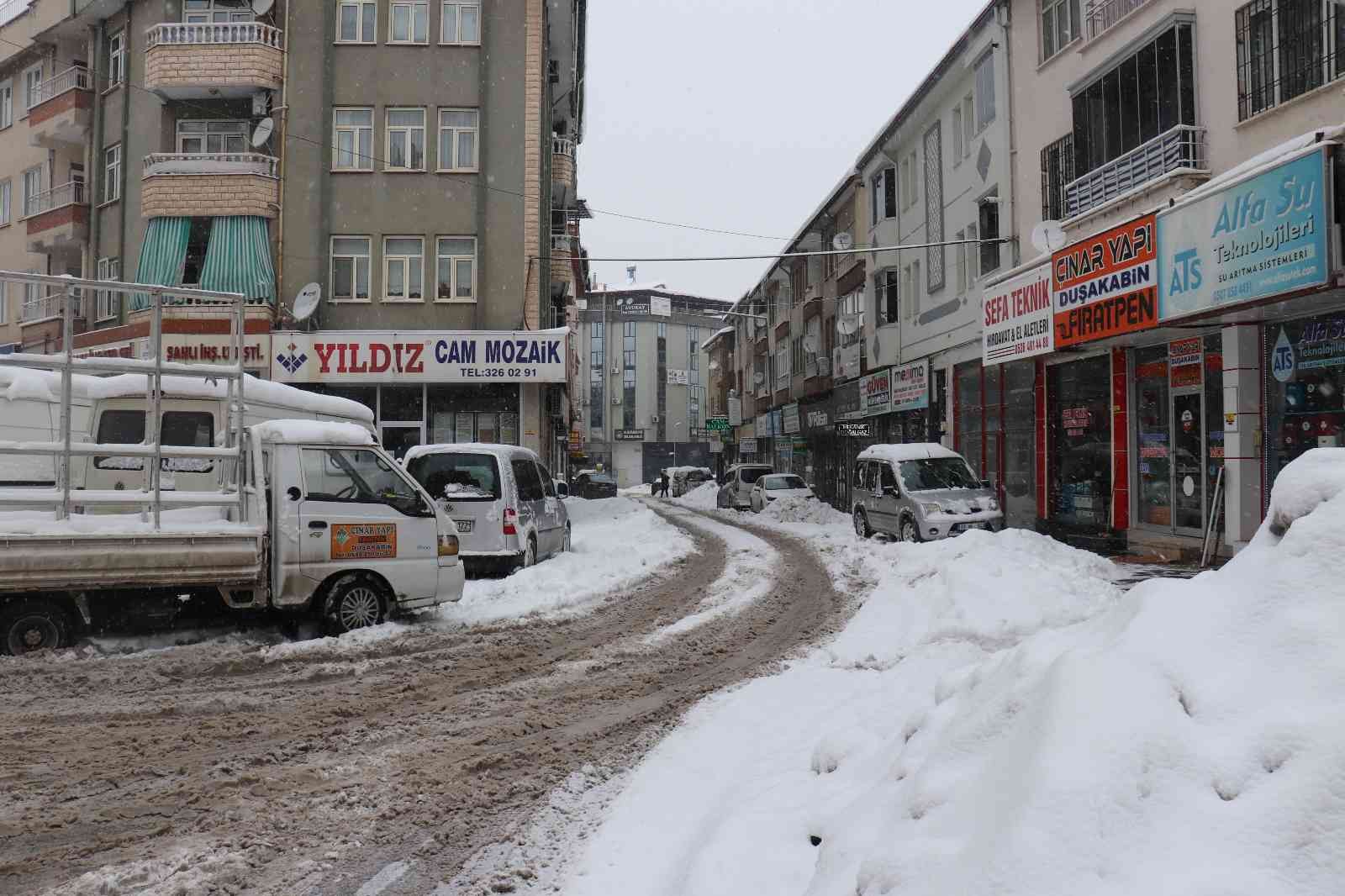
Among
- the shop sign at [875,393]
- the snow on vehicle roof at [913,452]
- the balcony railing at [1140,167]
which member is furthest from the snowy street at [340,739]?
the shop sign at [875,393]

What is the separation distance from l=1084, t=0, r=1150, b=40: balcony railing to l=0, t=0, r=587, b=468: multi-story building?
43.7 ft

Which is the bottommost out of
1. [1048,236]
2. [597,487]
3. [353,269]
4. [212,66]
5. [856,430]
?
[597,487]

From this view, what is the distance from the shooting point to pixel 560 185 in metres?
30.4

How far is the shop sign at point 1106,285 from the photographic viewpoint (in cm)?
1404

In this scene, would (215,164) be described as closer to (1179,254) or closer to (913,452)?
(913,452)

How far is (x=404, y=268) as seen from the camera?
963 inches

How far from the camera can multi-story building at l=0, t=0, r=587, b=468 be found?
2356 centimetres

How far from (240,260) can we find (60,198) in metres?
10.9

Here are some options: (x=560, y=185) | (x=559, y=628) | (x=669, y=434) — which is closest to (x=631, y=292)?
(x=669, y=434)

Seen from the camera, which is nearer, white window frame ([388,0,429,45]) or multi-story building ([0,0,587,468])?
multi-story building ([0,0,587,468])

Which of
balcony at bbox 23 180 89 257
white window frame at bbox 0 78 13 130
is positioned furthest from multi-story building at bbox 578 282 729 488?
balcony at bbox 23 180 89 257

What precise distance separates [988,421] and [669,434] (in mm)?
73304

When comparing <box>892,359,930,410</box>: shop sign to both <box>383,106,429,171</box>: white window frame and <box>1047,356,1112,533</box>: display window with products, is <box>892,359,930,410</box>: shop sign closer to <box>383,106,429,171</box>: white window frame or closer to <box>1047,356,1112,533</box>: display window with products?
<box>1047,356,1112,533</box>: display window with products

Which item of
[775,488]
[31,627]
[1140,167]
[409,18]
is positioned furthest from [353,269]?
[1140,167]
